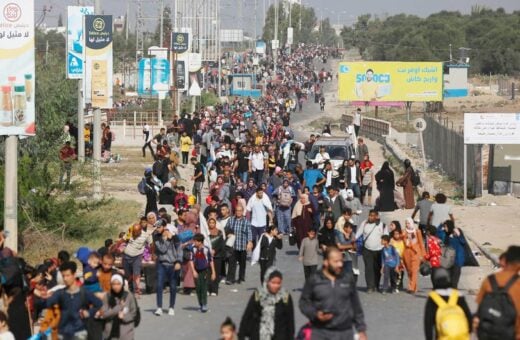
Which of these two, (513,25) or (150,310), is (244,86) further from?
(150,310)

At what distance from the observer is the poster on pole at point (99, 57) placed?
35.5 metres

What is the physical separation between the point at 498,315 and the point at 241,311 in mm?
8122

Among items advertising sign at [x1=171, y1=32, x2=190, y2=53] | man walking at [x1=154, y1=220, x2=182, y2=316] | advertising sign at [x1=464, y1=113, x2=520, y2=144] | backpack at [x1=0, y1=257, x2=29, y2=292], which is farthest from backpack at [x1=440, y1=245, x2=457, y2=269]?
advertising sign at [x1=171, y1=32, x2=190, y2=53]

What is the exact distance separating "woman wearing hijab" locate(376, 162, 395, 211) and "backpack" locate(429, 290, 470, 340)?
1898 centimetres

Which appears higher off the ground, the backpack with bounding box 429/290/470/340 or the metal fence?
the backpack with bounding box 429/290/470/340

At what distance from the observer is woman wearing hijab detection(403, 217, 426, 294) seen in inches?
835

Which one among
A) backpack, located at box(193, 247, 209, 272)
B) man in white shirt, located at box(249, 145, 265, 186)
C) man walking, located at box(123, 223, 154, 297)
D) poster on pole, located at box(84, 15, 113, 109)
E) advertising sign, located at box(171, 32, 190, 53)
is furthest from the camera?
advertising sign, located at box(171, 32, 190, 53)

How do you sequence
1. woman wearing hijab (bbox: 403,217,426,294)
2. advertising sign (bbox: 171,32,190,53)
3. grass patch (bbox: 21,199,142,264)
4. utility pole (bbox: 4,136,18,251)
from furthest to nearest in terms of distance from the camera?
advertising sign (bbox: 171,32,190,53) < grass patch (bbox: 21,199,142,264) < utility pole (bbox: 4,136,18,251) < woman wearing hijab (bbox: 403,217,426,294)

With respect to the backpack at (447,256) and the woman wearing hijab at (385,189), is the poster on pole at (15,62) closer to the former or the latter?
the backpack at (447,256)

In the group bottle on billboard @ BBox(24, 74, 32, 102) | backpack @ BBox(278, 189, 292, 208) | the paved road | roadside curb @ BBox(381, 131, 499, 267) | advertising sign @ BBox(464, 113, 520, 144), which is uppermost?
bottle on billboard @ BBox(24, 74, 32, 102)

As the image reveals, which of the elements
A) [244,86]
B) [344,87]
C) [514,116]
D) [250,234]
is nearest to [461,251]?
[250,234]

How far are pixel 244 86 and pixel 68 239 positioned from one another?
8400cm

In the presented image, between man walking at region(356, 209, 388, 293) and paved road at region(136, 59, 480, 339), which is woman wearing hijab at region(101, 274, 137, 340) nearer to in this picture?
paved road at region(136, 59, 480, 339)

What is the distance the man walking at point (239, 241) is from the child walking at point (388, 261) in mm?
2124
